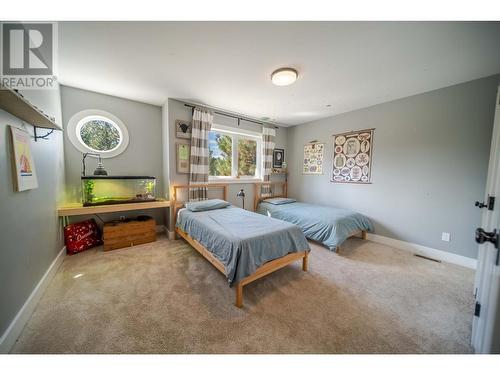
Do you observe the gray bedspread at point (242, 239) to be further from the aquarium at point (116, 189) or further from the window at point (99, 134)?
the window at point (99, 134)

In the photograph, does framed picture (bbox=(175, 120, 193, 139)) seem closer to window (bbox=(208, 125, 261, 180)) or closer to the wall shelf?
window (bbox=(208, 125, 261, 180))

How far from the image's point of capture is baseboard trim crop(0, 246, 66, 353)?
3.49 ft

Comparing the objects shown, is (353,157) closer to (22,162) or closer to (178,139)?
(178,139)

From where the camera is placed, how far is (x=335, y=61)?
70.1 inches

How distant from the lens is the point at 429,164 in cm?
248

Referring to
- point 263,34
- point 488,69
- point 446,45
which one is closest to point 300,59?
point 263,34

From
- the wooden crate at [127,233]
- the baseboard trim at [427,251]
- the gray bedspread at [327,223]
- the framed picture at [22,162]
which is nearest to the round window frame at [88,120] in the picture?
the wooden crate at [127,233]

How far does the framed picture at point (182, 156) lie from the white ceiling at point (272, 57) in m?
0.80

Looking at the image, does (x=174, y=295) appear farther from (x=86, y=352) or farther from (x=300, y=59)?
(x=300, y=59)

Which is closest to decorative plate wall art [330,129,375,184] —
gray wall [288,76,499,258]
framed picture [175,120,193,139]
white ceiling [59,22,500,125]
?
gray wall [288,76,499,258]

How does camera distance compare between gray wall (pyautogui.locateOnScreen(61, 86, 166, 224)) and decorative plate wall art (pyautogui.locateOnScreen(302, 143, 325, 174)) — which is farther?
decorative plate wall art (pyautogui.locateOnScreen(302, 143, 325, 174))

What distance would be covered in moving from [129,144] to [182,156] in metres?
0.91

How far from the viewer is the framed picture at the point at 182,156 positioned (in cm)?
298

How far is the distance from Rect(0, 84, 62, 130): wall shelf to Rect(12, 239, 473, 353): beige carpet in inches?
62.8
